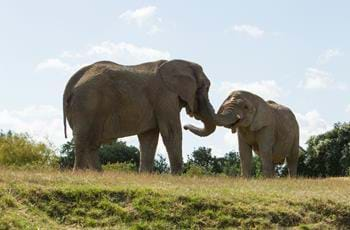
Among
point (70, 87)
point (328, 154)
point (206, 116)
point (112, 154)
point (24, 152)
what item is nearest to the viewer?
point (70, 87)

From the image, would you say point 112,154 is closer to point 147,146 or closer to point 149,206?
point 147,146

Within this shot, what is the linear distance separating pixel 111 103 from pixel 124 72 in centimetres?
103

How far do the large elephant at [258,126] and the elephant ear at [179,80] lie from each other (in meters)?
1.29

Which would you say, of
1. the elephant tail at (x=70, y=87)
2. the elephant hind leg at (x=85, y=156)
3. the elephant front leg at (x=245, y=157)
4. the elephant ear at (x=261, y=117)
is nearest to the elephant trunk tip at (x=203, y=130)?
the elephant ear at (x=261, y=117)

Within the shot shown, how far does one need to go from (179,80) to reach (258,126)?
3480 millimetres

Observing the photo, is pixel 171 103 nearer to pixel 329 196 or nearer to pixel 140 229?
pixel 329 196

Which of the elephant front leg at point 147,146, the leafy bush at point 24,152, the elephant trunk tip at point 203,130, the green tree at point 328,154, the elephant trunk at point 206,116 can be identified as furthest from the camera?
the green tree at point 328,154

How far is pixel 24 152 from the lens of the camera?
1667 inches

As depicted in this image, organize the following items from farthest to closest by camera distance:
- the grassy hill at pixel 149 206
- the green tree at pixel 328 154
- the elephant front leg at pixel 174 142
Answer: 1. the green tree at pixel 328 154
2. the elephant front leg at pixel 174 142
3. the grassy hill at pixel 149 206

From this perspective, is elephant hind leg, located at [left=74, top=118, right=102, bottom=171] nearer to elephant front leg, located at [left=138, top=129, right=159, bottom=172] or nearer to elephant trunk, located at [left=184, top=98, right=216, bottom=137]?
elephant front leg, located at [left=138, top=129, right=159, bottom=172]

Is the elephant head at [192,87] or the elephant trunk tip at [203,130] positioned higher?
the elephant head at [192,87]

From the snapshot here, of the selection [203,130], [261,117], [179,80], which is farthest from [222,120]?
[179,80]

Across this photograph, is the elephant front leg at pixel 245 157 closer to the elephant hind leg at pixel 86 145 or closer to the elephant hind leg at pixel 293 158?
the elephant hind leg at pixel 293 158

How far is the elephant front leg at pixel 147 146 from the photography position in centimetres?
2255
